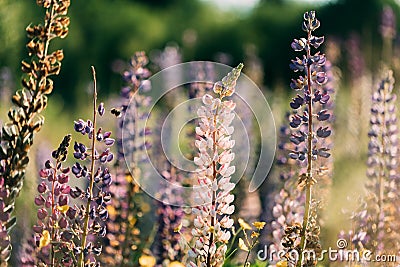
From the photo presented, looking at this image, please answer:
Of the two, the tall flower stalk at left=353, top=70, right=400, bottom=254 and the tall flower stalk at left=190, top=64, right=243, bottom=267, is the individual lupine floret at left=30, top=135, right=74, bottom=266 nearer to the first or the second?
the tall flower stalk at left=190, top=64, right=243, bottom=267

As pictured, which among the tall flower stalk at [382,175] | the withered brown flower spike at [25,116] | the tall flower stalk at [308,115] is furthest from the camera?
the tall flower stalk at [382,175]

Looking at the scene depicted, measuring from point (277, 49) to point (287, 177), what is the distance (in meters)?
17.1

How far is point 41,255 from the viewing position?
9.30ft

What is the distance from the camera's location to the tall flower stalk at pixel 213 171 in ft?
8.07

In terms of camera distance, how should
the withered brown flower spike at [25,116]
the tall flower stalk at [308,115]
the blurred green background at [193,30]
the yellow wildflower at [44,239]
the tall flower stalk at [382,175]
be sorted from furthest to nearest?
the blurred green background at [193,30] < the tall flower stalk at [382,175] < the tall flower stalk at [308,115] < the yellow wildflower at [44,239] < the withered brown flower spike at [25,116]

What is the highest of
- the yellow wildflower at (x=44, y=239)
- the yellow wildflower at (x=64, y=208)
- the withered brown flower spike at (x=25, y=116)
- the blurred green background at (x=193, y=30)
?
the blurred green background at (x=193, y=30)

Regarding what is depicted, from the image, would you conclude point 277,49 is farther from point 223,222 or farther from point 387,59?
point 223,222

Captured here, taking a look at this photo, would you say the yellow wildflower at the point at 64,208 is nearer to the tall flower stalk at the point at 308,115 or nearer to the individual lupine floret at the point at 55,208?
the individual lupine floret at the point at 55,208

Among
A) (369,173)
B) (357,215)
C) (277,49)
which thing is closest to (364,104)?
(369,173)

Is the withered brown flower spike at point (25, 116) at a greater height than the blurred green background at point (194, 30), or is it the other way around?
the blurred green background at point (194, 30)

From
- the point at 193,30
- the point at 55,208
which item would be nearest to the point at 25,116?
A: the point at 55,208

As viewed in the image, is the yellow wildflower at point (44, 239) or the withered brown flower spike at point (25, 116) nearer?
the withered brown flower spike at point (25, 116)

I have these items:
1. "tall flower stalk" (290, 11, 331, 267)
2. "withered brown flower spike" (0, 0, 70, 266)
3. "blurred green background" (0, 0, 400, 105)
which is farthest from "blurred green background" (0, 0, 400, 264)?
"withered brown flower spike" (0, 0, 70, 266)

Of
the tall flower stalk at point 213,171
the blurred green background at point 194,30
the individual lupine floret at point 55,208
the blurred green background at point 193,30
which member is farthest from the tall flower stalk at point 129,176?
the blurred green background at point 194,30
